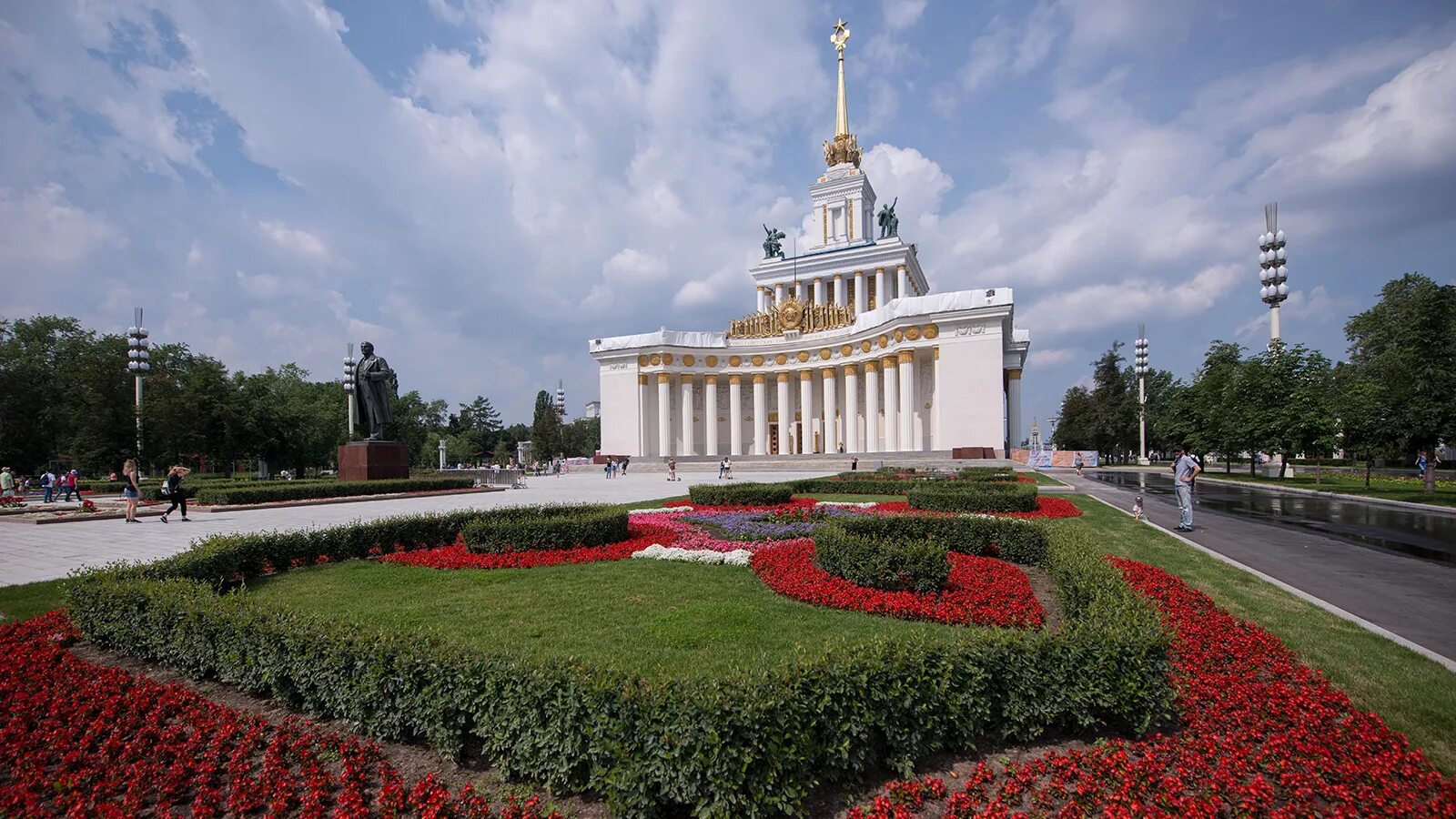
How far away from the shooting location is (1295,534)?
43.9 feet

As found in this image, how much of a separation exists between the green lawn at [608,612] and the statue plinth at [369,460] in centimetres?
1570

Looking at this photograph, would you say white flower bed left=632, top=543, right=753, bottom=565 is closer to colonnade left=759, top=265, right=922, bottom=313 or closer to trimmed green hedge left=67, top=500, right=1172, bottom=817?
trimmed green hedge left=67, top=500, right=1172, bottom=817

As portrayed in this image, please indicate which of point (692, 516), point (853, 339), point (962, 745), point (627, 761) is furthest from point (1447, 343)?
point (627, 761)

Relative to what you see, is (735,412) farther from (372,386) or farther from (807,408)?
(372,386)

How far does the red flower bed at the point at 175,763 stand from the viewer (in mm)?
3635

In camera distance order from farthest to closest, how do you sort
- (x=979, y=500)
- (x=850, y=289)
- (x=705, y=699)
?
1. (x=850, y=289)
2. (x=979, y=500)
3. (x=705, y=699)

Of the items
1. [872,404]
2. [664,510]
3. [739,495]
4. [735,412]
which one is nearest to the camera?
[664,510]

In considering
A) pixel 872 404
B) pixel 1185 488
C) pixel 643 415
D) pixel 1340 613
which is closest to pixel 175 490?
pixel 1340 613

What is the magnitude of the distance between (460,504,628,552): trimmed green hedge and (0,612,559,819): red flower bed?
5.70 m

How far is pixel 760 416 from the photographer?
53.6 metres

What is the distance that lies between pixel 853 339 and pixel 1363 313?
47347mm

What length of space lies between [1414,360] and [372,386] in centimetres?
4785

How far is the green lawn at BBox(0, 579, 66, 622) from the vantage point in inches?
295

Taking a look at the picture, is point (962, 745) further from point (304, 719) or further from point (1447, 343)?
point (1447, 343)
